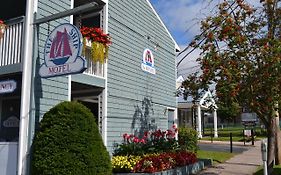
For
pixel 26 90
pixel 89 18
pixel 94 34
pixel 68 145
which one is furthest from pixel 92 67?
pixel 68 145

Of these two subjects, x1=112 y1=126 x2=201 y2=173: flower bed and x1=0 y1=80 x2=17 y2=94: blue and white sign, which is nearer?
x1=0 y1=80 x2=17 y2=94: blue and white sign

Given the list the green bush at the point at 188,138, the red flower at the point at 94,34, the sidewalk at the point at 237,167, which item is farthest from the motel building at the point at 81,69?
the sidewalk at the point at 237,167

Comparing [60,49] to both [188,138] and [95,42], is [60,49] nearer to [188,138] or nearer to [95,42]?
[95,42]

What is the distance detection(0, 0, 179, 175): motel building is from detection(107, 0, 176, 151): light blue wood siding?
33 mm

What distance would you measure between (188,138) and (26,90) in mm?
9929

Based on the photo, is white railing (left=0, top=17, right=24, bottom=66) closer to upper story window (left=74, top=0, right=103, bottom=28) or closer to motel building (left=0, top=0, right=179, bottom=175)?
motel building (left=0, top=0, right=179, bottom=175)

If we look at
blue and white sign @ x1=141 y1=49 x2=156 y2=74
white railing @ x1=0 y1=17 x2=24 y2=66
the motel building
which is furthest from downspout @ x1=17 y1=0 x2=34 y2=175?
blue and white sign @ x1=141 y1=49 x2=156 y2=74

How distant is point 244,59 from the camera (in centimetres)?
1105

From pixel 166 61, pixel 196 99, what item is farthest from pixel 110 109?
pixel 166 61

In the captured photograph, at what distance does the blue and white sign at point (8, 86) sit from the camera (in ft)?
32.2

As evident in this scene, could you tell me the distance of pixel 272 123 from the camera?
40.0ft

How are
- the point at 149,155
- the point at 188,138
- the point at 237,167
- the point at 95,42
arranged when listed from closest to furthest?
the point at 95,42
the point at 149,155
the point at 237,167
the point at 188,138

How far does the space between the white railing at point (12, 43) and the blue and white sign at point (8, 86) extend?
1.56 feet

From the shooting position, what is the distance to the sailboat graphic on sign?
8648mm
